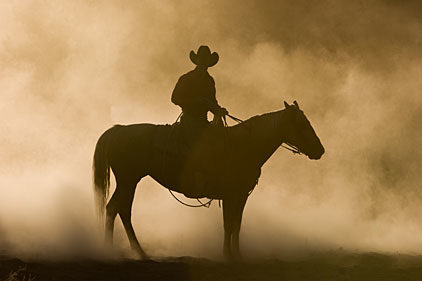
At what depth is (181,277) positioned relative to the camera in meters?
12.8

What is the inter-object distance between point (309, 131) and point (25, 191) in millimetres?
10267

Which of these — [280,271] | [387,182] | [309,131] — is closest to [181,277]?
[280,271]

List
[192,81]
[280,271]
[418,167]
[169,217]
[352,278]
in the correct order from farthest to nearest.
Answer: [418,167] < [169,217] < [192,81] < [280,271] < [352,278]

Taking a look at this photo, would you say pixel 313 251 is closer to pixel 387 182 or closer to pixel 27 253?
pixel 27 253

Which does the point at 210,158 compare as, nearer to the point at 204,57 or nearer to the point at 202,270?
the point at 204,57

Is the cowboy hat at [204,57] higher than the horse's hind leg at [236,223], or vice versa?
the cowboy hat at [204,57]

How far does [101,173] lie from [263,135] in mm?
3065

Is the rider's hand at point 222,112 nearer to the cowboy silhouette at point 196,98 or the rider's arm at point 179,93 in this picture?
the cowboy silhouette at point 196,98

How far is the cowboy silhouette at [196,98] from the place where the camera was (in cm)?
1545

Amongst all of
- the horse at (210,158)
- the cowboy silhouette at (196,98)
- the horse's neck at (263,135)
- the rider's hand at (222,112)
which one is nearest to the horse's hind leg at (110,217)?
the horse at (210,158)

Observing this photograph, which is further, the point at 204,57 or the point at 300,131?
the point at 204,57

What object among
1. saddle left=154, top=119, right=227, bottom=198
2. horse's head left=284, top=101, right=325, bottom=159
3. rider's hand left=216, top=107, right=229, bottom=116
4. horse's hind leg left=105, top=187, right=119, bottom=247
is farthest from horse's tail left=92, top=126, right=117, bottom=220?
horse's head left=284, top=101, right=325, bottom=159

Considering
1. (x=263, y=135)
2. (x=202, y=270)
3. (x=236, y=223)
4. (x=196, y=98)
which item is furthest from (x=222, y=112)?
(x=202, y=270)

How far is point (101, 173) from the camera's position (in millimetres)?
15555
